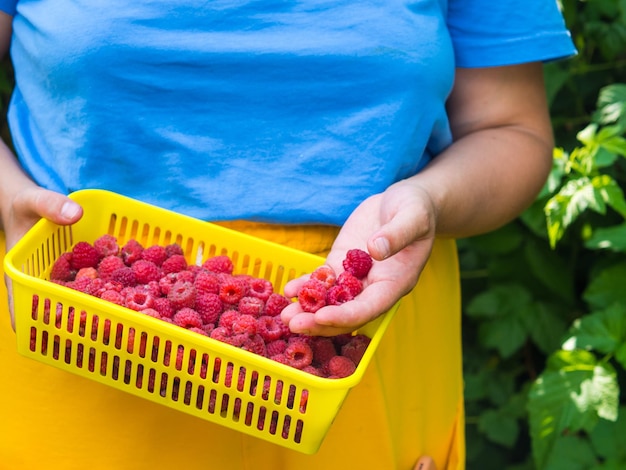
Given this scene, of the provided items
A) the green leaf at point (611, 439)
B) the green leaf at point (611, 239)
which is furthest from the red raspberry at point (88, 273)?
the green leaf at point (611, 439)

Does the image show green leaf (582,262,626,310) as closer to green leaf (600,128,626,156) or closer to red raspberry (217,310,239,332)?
green leaf (600,128,626,156)

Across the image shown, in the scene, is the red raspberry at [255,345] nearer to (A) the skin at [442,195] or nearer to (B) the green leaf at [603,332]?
(A) the skin at [442,195]

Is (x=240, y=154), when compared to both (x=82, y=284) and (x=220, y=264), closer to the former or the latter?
(x=220, y=264)

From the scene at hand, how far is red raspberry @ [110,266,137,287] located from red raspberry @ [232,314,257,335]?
15cm

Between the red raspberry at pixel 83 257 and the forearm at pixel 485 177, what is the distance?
0.38 m

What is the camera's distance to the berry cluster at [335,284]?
3.23 feet

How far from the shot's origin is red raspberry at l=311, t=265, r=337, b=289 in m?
1.00

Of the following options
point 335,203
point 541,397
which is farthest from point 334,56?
point 541,397

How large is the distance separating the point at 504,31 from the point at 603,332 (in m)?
0.72

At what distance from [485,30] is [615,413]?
2.47 ft

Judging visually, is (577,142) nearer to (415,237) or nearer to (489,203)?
(489,203)

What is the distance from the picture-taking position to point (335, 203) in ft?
3.59

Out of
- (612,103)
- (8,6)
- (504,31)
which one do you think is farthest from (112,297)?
(612,103)

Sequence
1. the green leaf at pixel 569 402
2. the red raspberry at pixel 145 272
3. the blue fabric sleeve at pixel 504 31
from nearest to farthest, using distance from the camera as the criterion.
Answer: the red raspberry at pixel 145 272 < the blue fabric sleeve at pixel 504 31 < the green leaf at pixel 569 402
